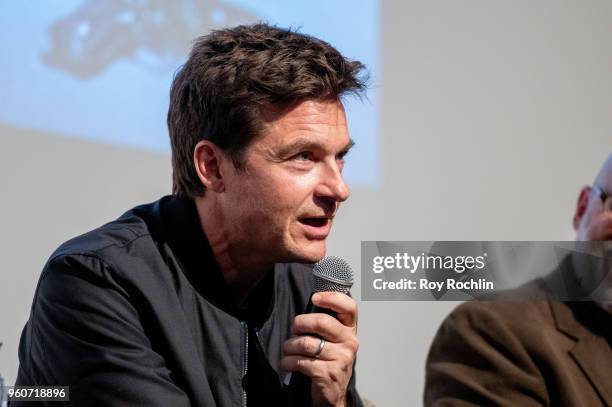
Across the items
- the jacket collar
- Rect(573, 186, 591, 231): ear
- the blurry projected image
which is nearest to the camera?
the jacket collar

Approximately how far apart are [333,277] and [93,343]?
0.49 meters

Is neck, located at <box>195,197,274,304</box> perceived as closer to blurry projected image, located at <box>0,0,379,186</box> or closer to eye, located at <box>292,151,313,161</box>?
eye, located at <box>292,151,313,161</box>

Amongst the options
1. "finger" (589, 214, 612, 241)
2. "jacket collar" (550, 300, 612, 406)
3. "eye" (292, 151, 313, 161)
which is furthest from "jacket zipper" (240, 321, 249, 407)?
"finger" (589, 214, 612, 241)

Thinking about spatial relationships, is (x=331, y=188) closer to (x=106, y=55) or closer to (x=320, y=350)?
(x=320, y=350)

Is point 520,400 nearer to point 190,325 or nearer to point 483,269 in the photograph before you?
point 483,269

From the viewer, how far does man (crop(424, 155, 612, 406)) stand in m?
1.61

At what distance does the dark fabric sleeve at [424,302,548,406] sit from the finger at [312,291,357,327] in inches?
11.7

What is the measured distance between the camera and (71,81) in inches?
107

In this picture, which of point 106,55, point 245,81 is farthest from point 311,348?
point 106,55

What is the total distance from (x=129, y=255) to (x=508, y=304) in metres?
0.84

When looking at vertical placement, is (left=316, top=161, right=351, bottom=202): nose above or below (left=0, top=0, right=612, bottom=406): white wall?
below

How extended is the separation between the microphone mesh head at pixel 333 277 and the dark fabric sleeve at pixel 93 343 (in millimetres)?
355

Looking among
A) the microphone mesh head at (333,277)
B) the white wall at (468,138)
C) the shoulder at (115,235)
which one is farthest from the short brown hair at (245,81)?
the white wall at (468,138)

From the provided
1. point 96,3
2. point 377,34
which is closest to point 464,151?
point 377,34
